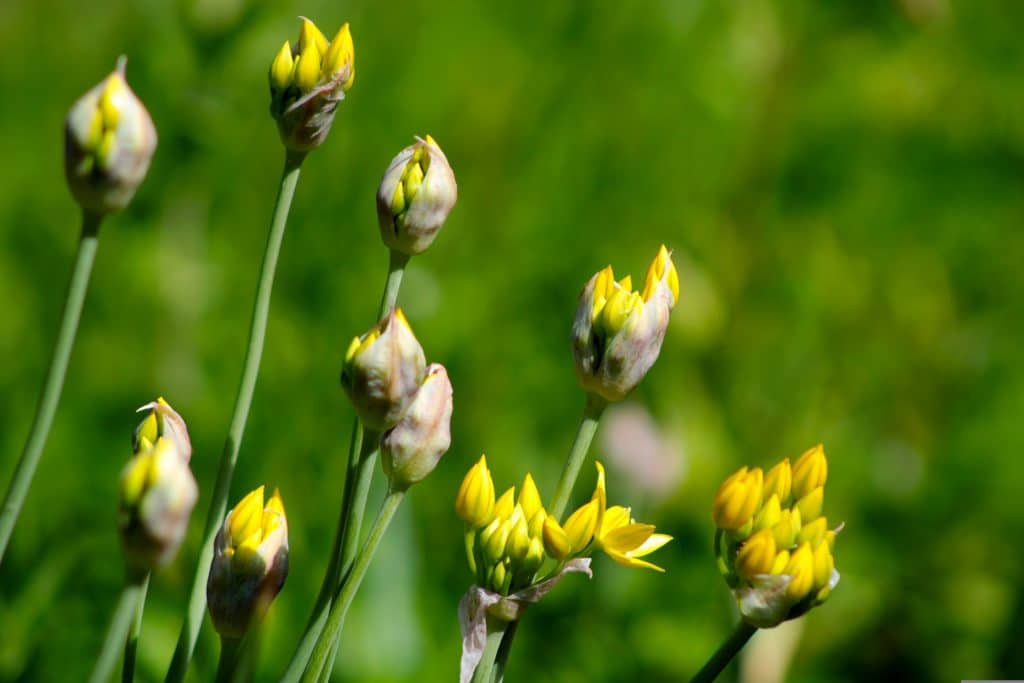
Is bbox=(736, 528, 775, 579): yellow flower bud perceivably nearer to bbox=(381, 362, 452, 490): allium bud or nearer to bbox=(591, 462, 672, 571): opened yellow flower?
bbox=(591, 462, 672, 571): opened yellow flower

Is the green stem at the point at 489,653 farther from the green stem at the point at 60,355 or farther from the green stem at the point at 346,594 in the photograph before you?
the green stem at the point at 60,355

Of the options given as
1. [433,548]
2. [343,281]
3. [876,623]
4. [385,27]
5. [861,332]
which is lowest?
[876,623]

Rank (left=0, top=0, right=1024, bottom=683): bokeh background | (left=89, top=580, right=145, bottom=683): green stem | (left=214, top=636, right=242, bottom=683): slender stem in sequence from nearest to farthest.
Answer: (left=89, top=580, right=145, bottom=683): green stem → (left=214, top=636, right=242, bottom=683): slender stem → (left=0, top=0, right=1024, bottom=683): bokeh background

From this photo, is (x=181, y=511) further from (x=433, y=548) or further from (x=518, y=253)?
(x=518, y=253)

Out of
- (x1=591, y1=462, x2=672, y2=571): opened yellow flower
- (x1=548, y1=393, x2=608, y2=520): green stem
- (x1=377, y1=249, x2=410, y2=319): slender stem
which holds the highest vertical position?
(x1=377, y1=249, x2=410, y2=319): slender stem

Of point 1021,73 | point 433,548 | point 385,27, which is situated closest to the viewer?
point 433,548

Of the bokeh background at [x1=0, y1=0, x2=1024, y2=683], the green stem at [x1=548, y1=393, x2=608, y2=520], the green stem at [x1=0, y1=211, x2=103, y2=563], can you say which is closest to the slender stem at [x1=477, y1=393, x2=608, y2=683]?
the green stem at [x1=548, y1=393, x2=608, y2=520]

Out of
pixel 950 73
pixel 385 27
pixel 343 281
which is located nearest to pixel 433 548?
pixel 343 281
